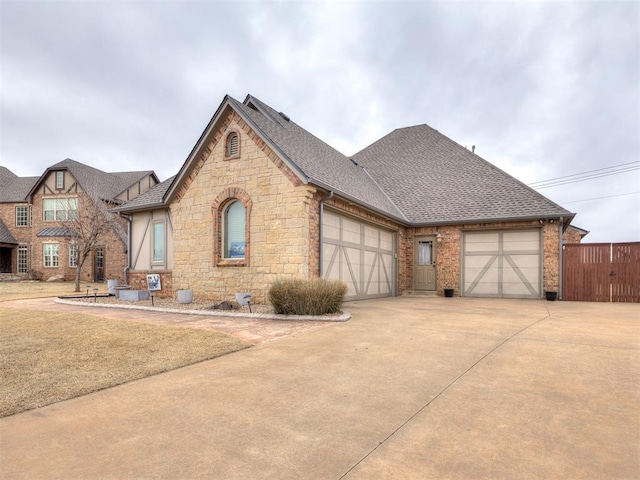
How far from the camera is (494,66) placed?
1872 cm

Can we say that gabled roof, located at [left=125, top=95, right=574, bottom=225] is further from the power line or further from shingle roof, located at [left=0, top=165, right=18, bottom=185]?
shingle roof, located at [left=0, top=165, right=18, bottom=185]

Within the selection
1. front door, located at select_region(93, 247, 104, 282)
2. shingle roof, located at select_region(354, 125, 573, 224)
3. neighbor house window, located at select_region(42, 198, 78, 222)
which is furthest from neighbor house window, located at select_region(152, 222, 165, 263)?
neighbor house window, located at select_region(42, 198, 78, 222)

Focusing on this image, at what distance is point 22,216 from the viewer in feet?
97.4

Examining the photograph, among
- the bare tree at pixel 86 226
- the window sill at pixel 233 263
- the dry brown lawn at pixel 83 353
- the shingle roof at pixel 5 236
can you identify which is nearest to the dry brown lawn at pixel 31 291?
the bare tree at pixel 86 226

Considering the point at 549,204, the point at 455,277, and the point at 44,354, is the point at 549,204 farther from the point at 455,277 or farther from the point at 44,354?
the point at 44,354

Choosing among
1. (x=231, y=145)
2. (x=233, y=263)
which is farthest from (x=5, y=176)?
(x=233, y=263)

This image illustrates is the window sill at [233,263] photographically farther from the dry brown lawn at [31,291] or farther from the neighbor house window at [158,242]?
the dry brown lawn at [31,291]

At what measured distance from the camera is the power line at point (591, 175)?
23688mm

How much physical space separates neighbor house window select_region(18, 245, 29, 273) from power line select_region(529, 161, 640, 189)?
41.7 meters

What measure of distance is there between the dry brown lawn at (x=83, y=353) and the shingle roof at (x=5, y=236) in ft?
89.4

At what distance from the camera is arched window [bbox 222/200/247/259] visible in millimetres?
11961

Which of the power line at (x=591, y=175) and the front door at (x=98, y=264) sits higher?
the power line at (x=591, y=175)

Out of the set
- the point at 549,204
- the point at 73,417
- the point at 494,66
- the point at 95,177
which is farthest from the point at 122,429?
the point at 95,177

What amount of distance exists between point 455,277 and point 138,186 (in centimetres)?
2718
